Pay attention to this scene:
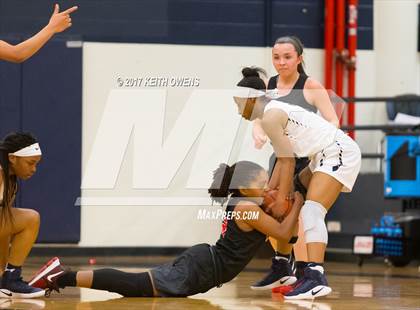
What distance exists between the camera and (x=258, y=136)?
231 inches

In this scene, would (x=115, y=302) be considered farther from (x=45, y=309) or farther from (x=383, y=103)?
(x=383, y=103)

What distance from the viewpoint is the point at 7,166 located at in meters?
5.27

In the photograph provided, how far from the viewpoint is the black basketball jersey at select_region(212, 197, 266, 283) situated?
206 inches

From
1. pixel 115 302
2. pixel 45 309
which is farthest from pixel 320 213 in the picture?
pixel 45 309

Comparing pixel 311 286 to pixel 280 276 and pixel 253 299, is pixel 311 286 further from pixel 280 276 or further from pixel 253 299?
pixel 280 276

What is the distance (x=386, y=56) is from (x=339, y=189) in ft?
16.5

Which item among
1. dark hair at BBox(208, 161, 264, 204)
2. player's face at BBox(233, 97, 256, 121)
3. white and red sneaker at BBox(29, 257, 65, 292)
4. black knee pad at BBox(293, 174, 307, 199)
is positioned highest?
player's face at BBox(233, 97, 256, 121)

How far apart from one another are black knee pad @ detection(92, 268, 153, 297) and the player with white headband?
376 mm

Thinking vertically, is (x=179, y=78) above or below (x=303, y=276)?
above

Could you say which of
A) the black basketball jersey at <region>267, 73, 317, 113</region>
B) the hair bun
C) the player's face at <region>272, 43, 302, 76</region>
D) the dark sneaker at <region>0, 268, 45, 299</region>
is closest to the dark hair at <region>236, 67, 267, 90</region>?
the hair bun

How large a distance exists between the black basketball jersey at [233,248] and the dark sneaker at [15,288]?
3.12ft

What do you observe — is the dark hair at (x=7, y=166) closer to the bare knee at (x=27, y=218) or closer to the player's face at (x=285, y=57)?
the bare knee at (x=27, y=218)

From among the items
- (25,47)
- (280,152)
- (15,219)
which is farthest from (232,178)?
(25,47)

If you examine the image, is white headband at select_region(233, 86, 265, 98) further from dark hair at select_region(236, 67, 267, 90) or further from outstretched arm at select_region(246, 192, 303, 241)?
outstretched arm at select_region(246, 192, 303, 241)
